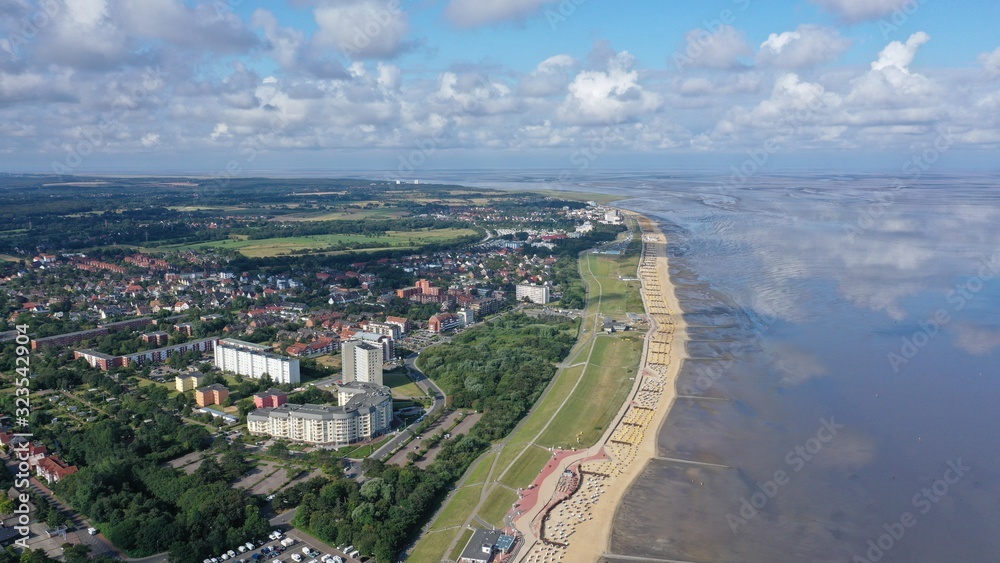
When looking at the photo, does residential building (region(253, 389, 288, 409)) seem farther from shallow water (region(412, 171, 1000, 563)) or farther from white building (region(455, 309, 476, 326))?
white building (region(455, 309, 476, 326))

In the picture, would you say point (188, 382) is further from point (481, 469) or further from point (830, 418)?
point (830, 418)

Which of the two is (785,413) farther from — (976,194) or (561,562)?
(976,194)

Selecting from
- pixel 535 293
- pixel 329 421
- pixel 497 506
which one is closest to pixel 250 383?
pixel 329 421

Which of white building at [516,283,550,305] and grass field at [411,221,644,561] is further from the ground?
white building at [516,283,550,305]

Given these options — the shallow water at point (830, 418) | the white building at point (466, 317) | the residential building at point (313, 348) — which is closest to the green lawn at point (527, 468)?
the shallow water at point (830, 418)

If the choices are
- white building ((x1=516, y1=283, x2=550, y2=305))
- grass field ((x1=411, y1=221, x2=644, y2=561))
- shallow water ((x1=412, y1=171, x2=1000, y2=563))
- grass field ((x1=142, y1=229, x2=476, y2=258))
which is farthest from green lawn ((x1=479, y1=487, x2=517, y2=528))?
grass field ((x1=142, y1=229, x2=476, y2=258))

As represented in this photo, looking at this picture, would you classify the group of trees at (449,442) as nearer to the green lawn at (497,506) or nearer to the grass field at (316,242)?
the green lawn at (497,506)
